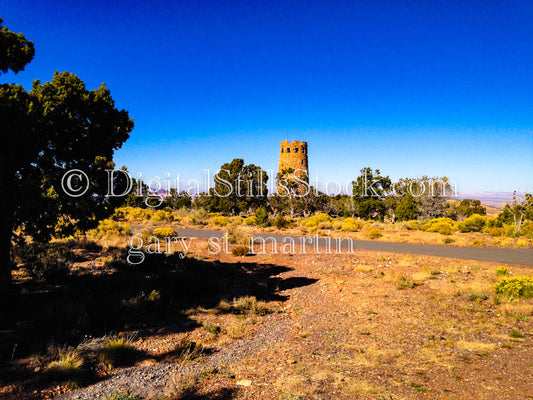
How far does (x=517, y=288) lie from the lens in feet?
32.7

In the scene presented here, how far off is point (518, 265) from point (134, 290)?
17206 mm

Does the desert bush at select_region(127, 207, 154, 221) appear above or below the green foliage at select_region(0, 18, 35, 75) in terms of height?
below

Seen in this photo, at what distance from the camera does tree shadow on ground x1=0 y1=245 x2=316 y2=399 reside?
689cm

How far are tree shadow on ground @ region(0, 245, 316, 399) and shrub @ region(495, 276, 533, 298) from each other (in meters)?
6.83

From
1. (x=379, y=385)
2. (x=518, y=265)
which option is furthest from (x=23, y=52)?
(x=518, y=265)

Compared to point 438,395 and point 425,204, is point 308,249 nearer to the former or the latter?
point 438,395

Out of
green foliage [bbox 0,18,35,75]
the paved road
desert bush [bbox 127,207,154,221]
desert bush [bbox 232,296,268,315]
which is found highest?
green foliage [bbox 0,18,35,75]

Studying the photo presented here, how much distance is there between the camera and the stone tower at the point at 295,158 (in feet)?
151

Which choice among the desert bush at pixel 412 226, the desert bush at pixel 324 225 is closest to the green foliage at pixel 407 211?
the desert bush at pixel 412 226

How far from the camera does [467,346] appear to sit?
264 inches

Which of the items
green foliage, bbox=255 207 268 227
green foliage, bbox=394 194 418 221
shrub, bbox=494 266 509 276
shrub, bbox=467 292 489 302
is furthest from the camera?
green foliage, bbox=394 194 418 221

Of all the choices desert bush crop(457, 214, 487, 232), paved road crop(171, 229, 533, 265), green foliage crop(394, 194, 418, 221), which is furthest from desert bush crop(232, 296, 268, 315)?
green foliage crop(394, 194, 418, 221)

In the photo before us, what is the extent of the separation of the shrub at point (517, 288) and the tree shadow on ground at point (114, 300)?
6825mm

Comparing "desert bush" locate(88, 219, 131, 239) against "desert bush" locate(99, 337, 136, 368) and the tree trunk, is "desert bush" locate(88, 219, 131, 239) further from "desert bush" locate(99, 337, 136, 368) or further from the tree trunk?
"desert bush" locate(99, 337, 136, 368)
